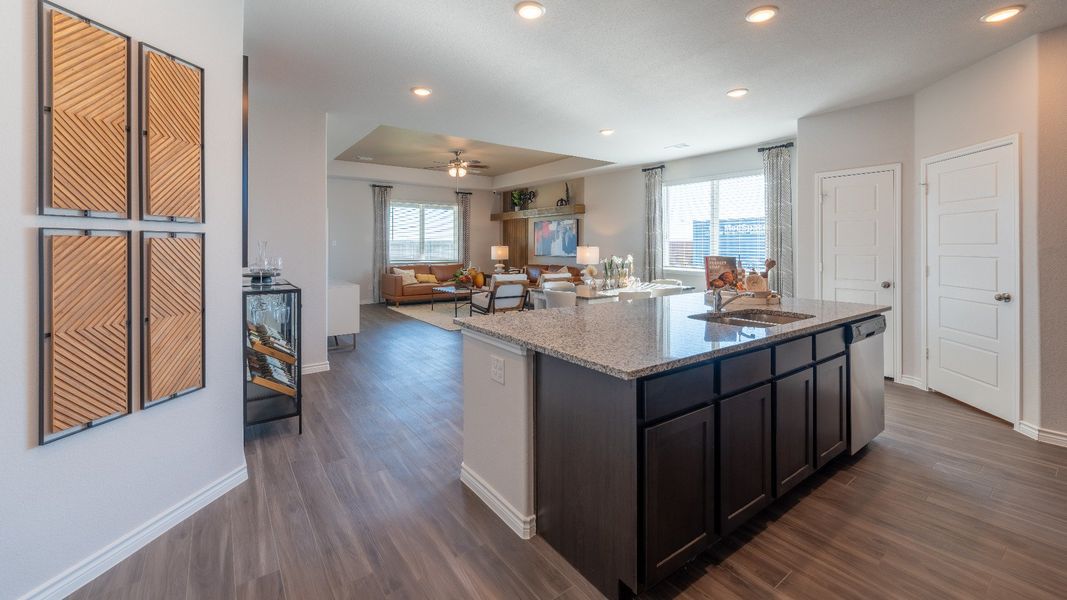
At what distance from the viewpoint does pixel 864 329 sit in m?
2.72

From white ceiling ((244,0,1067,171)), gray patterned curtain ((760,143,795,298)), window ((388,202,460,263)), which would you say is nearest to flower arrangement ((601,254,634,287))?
white ceiling ((244,0,1067,171))

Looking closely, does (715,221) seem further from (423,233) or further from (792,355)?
(423,233)

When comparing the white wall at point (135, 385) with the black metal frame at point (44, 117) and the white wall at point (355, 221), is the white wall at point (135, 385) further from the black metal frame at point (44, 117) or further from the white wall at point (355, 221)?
the white wall at point (355, 221)

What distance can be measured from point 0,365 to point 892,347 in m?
5.77

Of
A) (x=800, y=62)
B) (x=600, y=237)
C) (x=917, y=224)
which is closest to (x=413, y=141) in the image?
(x=600, y=237)

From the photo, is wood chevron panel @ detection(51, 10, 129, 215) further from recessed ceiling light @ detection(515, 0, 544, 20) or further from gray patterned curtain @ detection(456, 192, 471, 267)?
gray patterned curtain @ detection(456, 192, 471, 267)

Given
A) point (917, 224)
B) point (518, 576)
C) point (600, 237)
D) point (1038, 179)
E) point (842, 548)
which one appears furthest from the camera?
point (600, 237)

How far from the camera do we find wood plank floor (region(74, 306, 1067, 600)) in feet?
5.59

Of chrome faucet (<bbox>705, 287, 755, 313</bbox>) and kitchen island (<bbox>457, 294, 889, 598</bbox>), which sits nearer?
kitchen island (<bbox>457, 294, 889, 598</bbox>)

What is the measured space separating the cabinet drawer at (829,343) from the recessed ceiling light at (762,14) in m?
1.82

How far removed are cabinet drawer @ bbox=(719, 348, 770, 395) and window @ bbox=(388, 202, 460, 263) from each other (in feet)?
31.7

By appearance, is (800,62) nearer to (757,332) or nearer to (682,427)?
(757,332)

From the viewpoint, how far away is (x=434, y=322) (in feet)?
25.7

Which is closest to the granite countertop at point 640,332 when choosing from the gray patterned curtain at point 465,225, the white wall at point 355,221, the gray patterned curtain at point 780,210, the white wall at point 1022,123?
the white wall at point 1022,123
